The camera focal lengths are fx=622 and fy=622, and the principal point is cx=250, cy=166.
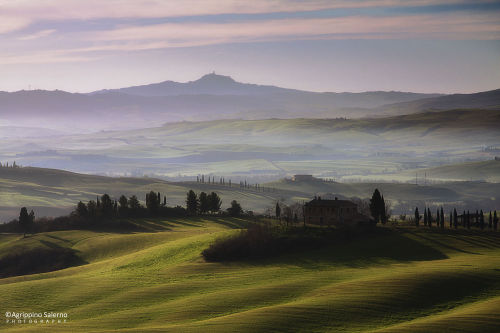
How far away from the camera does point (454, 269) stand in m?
92.9

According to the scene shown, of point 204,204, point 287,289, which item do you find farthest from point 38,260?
point 287,289

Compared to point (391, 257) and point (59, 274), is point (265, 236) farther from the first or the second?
point (59, 274)

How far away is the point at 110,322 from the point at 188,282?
2217 centimetres

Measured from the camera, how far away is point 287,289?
8694cm

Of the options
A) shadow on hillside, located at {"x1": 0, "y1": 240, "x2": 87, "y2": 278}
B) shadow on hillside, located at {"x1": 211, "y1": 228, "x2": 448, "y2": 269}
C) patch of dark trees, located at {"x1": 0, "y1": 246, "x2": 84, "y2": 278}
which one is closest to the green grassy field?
shadow on hillside, located at {"x1": 211, "y1": 228, "x2": 448, "y2": 269}

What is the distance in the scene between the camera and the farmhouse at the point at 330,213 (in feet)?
474

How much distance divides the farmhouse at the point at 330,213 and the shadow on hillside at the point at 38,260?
176ft

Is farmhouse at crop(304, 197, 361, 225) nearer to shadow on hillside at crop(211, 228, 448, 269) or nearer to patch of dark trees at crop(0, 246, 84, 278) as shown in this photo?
shadow on hillside at crop(211, 228, 448, 269)

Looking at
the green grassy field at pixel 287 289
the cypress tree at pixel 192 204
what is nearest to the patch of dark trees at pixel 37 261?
the green grassy field at pixel 287 289

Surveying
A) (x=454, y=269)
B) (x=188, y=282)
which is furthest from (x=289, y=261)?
(x=454, y=269)

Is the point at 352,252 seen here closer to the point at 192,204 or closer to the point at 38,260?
the point at 38,260

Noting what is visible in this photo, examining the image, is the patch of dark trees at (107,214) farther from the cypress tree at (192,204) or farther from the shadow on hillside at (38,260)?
the shadow on hillside at (38,260)

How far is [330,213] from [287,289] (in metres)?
62.2

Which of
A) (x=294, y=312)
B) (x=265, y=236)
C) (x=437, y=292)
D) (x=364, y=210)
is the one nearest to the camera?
(x=294, y=312)
